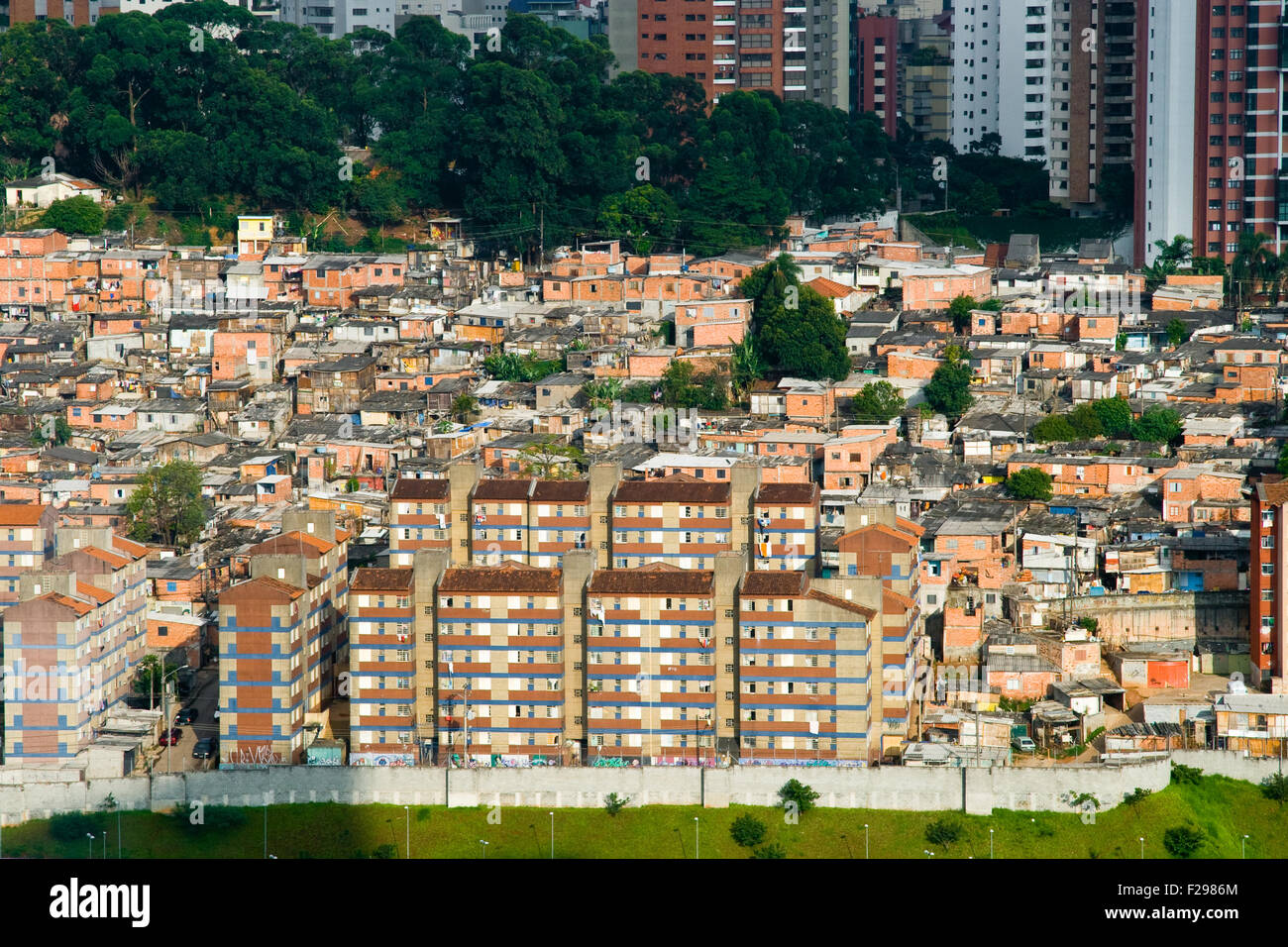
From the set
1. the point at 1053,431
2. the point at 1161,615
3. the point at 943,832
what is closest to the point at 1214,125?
the point at 1053,431

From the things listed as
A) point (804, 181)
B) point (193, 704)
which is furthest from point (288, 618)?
point (804, 181)

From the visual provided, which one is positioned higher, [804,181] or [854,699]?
[804,181]

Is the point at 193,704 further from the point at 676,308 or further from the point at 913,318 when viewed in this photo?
the point at 913,318

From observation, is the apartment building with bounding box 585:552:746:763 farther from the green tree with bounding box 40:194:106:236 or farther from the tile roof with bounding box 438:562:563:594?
the green tree with bounding box 40:194:106:236

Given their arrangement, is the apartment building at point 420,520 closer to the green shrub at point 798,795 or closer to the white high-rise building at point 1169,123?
the green shrub at point 798,795

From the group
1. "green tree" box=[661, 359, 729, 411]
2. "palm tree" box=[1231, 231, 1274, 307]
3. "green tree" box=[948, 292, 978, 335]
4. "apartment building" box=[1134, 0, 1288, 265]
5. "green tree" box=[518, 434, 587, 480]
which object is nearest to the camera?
"green tree" box=[518, 434, 587, 480]

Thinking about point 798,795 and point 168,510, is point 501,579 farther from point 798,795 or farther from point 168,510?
point 168,510

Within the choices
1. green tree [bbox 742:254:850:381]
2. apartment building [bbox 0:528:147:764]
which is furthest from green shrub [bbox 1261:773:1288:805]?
green tree [bbox 742:254:850:381]
